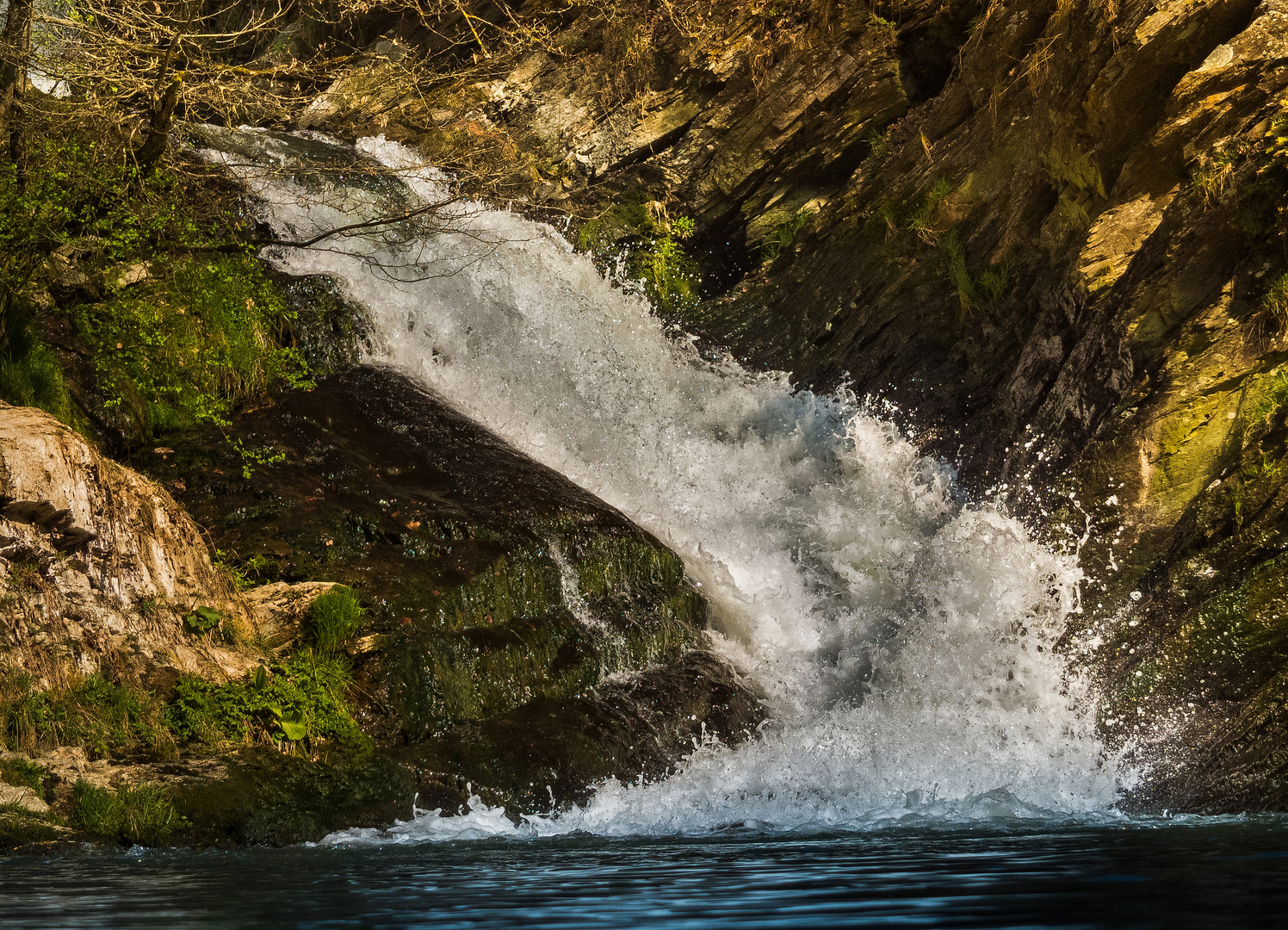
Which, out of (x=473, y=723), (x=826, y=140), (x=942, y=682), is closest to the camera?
(x=473, y=723)

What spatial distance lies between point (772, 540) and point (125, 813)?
746 centimetres

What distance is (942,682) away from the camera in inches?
372

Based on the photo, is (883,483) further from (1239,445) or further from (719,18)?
(719,18)

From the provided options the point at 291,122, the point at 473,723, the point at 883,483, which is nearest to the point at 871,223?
the point at 883,483

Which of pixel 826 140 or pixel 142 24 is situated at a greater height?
→ pixel 826 140

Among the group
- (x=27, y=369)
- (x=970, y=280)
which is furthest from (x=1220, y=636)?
(x=27, y=369)

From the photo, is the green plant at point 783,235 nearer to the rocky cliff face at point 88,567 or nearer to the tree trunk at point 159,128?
the tree trunk at point 159,128

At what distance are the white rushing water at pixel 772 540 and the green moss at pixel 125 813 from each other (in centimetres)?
104

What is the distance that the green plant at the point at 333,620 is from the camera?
768cm

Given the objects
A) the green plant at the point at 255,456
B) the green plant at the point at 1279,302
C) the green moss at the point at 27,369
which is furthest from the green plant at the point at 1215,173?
Answer: the green moss at the point at 27,369

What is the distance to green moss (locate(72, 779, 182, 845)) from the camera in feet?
18.4

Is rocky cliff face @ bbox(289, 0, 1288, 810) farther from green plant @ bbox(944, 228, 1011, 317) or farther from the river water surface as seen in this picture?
the river water surface

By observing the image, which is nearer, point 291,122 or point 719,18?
point 719,18

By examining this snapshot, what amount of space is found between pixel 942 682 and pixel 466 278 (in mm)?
7822
